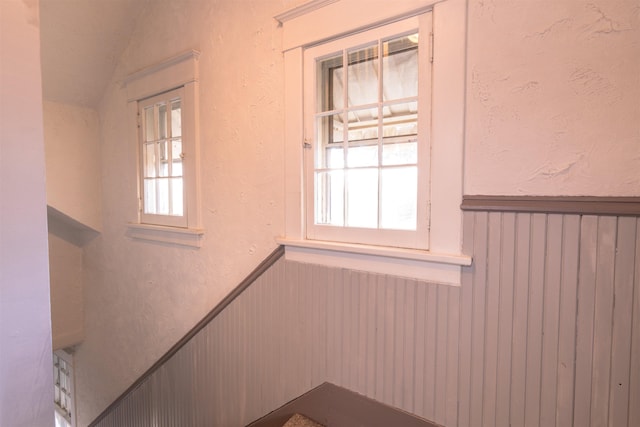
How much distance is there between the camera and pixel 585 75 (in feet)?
3.10

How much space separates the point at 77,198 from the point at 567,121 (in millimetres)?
3454

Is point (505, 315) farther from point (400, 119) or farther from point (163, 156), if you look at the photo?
point (163, 156)

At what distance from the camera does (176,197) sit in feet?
7.57

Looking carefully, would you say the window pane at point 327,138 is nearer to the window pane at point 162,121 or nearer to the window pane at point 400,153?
the window pane at point 400,153

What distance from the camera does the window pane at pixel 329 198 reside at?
1.52 m

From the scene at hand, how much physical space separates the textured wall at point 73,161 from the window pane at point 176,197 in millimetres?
1120

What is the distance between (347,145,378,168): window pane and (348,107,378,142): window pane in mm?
46

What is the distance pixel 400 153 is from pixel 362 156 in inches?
7.4

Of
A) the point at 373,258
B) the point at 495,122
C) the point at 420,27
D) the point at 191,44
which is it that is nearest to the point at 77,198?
the point at 191,44

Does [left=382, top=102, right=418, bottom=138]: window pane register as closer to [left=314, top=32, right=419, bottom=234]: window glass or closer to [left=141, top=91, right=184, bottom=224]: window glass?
[left=314, top=32, right=419, bottom=234]: window glass

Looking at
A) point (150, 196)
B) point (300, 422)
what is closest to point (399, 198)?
point (300, 422)

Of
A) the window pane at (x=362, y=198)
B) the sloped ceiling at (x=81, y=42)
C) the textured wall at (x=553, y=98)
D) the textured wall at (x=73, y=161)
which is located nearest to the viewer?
the textured wall at (x=553, y=98)

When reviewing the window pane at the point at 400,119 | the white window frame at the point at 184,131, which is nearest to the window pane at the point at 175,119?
the white window frame at the point at 184,131

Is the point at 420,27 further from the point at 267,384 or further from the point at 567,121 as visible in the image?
the point at 267,384
